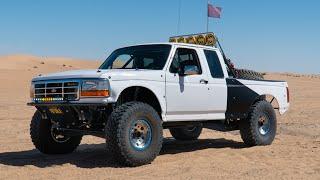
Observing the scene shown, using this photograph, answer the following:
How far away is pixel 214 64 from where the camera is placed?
10398 mm

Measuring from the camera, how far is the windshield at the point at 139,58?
30.9 ft

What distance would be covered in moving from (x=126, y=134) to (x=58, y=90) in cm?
132

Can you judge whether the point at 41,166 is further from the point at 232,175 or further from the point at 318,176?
the point at 318,176

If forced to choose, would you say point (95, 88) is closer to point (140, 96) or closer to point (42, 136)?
point (140, 96)

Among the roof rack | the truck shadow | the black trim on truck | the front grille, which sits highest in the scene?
the roof rack

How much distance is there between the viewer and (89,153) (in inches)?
400

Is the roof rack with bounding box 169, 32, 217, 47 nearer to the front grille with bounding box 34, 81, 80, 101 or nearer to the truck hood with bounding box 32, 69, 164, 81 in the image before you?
the truck hood with bounding box 32, 69, 164, 81

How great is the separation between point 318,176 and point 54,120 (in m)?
4.12

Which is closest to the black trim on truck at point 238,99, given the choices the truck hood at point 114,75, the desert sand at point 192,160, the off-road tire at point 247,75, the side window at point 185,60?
the off-road tire at point 247,75

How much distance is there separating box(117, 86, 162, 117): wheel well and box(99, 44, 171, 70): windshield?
0.52 metres

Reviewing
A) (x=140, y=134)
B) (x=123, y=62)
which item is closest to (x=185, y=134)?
(x=123, y=62)

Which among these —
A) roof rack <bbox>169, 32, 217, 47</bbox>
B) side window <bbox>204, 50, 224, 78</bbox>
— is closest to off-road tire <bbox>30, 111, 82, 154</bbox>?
side window <bbox>204, 50, 224, 78</bbox>

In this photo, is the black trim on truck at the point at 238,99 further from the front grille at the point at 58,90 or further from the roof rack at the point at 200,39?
the front grille at the point at 58,90

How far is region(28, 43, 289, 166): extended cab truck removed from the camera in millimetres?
8172
